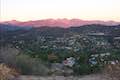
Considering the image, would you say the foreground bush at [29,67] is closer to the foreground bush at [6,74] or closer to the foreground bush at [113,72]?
the foreground bush at [6,74]

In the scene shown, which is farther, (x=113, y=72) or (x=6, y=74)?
(x=113, y=72)

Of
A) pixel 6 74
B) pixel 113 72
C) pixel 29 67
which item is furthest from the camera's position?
pixel 29 67

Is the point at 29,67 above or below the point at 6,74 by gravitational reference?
below

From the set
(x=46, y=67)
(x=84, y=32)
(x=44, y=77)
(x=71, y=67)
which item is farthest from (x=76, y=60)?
(x=84, y=32)

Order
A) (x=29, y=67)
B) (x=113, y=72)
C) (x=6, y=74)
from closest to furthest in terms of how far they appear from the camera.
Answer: (x=6, y=74) → (x=113, y=72) → (x=29, y=67)

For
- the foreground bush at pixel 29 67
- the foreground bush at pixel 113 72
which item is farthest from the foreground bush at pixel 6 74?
the foreground bush at pixel 113 72

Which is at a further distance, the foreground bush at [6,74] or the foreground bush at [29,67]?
the foreground bush at [29,67]

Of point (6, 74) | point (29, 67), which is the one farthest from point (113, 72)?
point (29, 67)

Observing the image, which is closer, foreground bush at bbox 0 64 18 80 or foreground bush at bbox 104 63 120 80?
foreground bush at bbox 0 64 18 80

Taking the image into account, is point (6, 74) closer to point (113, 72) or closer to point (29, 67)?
point (29, 67)

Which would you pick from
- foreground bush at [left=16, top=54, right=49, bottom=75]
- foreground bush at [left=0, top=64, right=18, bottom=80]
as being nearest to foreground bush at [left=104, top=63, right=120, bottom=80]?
foreground bush at [left=16, top=54, right=49, bottom=75]

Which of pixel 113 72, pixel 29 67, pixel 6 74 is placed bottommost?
pixel 29 67

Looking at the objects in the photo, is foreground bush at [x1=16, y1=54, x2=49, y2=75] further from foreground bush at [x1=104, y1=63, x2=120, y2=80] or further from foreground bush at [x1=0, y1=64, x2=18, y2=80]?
foreground bush at [x1=104, y1=63, x2=120, y2=80]

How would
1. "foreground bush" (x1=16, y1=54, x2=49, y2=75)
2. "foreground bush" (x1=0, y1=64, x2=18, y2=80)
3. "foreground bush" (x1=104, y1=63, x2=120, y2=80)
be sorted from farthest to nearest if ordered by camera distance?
"foreground bush" (x1=16, y1=54, x2=49, y2=75)
"foreground bush" (x1=104, y1=63, x2=120, y2=80)
"foreground bush" (x1=0, y1=64, x2=18, y2=80)
